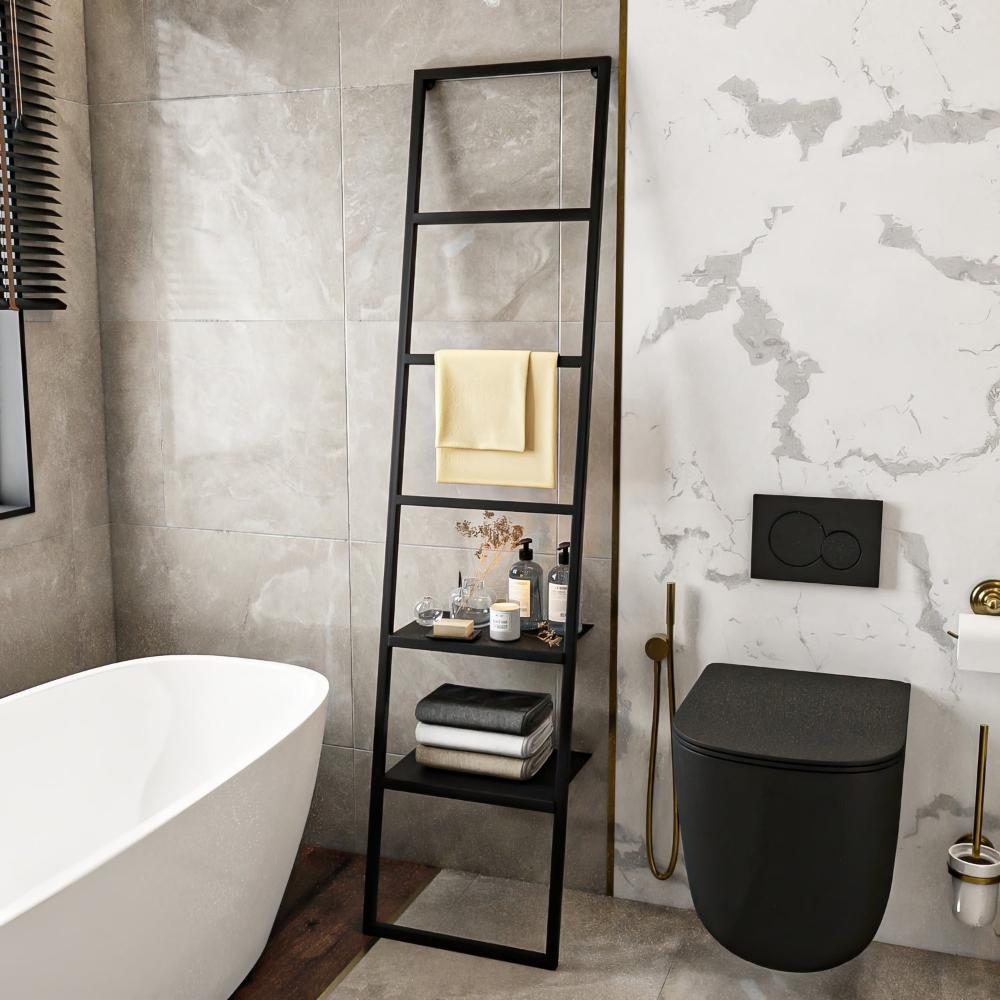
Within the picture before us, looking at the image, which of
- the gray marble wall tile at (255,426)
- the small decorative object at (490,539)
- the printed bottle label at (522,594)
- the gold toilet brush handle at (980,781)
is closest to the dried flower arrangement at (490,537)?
the small decorative object at (490,539)

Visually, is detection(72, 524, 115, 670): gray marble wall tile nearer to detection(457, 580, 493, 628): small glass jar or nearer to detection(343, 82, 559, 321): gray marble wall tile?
detection(343, 82, 559, 321): gray marble wall tile

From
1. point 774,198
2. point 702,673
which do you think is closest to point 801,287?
point 774,198

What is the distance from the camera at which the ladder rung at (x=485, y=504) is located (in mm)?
2250

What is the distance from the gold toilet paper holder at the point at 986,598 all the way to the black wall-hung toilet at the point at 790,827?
15.6 inches

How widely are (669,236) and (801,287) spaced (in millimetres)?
299

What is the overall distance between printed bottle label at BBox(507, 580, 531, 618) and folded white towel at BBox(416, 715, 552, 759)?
0.25 metres

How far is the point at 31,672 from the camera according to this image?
268 centimetres

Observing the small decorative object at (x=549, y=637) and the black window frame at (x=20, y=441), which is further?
the black window frame at (x=20, y=441)

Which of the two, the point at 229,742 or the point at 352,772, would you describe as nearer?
the point at 229,742

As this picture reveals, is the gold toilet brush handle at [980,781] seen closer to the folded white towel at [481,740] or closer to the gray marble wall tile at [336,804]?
the folded white towel at [481,740]

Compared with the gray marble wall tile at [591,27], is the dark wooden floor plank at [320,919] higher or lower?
lower

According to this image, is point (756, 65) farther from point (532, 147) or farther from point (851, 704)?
point (851, 704)

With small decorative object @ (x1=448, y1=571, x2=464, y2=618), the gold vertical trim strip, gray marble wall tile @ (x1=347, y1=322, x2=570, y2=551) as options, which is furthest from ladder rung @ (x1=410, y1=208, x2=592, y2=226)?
small decorative object @ (x1=448, y1=571, x2=464, y2=618)

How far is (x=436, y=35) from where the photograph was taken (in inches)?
95.1
